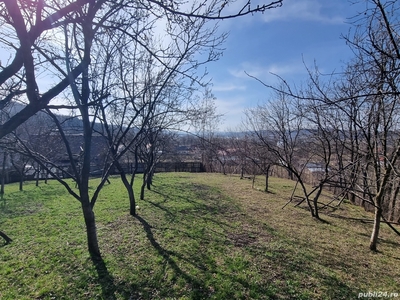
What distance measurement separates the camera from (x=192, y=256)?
11.6ft

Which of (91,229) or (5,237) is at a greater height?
(91,229)

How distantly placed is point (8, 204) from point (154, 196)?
4.54 meters

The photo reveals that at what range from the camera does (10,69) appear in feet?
4.60

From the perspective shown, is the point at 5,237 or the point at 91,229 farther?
the point at 5,237

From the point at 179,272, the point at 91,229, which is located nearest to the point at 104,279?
the point at 91,229

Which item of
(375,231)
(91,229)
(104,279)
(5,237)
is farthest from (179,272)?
(375,231)

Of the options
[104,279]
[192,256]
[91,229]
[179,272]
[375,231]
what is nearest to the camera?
[104,279]

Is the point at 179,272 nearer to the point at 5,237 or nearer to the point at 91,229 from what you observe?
the point at 91,229

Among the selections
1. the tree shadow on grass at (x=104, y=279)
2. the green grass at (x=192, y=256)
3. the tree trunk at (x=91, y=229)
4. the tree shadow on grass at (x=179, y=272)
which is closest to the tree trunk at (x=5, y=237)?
the green grass at (x=192, y=256)

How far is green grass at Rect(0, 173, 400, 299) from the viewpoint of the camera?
2.74 m

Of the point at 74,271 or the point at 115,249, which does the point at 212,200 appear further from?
the point at 74,271

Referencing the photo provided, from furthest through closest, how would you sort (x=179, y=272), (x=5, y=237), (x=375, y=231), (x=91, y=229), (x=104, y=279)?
1. (x=375, y=231)
2. (x=5, y=237)
3. (x=91, y=229)
4. (x=179, y=272)
5. (x=104, y=279)

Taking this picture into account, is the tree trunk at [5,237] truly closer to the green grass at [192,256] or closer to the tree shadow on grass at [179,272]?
the green grass at [192,256]

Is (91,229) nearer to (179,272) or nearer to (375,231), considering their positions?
(179,272)
